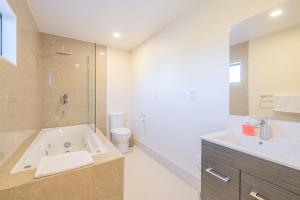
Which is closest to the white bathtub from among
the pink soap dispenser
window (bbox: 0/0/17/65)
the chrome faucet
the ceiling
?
window (bbox: 0/0/17/65)

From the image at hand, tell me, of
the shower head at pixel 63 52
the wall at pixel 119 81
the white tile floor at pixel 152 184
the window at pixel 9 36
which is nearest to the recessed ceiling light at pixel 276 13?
the white tile floor at pixel 152 184

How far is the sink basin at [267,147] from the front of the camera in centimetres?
88

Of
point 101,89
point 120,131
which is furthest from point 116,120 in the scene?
point 101,89

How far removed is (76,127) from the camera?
2941 mm

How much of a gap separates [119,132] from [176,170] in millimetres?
1437

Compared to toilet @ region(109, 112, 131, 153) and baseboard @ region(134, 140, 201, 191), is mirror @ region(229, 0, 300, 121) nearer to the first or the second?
baseboard @ region(134, 140, 201, 191)

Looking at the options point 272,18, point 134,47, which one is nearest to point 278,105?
point 272,18

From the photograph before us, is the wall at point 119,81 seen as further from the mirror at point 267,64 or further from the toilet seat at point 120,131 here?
the mirror at point 267,64

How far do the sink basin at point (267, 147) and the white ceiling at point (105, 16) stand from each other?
5.56 ft

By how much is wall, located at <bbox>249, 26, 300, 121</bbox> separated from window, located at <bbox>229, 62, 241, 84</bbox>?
0.34 ft

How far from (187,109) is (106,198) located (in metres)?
1.44

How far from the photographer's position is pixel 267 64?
4.33 feet

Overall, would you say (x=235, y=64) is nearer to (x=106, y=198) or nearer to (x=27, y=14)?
(x=106, y=198)

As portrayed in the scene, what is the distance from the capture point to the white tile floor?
1.81 meters
